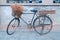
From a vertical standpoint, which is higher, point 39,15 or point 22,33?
point 39,15

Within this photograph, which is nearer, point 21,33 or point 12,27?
point 12,27

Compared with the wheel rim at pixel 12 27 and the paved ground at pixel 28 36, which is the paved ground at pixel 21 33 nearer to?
the paved ground at pixel 28 36

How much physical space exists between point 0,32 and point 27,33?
49.1 inches

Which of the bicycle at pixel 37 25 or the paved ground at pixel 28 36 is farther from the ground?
the bicycle at pixel 37 25

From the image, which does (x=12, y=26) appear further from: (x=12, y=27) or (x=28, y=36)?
(x=28, y=36)

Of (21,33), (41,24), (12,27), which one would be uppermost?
(41,24)

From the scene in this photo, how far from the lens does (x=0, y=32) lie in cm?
1127

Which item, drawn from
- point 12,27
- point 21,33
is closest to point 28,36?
point 21,33

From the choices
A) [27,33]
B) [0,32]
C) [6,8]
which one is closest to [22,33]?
[27,33]

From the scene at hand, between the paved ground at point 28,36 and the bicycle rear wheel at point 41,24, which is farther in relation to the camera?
the bicycle rear wheel at point 41,24

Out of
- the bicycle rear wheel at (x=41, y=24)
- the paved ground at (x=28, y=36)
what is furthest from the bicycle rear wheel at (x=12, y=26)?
the bicycle rear wheel at (x=41, y=24)

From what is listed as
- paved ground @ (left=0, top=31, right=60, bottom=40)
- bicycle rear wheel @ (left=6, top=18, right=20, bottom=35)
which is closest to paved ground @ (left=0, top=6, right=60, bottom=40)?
paved ground @ (left=0, top=31, right=60, bottom=40)

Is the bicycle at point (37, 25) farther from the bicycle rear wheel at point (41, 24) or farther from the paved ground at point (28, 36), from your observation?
the paved ground at point (28, 36)

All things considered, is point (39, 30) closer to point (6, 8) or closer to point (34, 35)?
point (34, 35)
